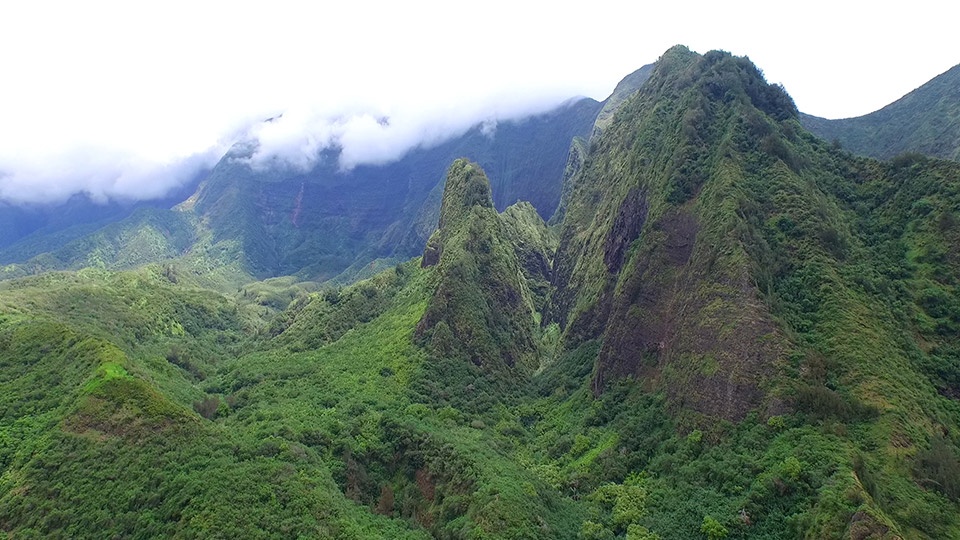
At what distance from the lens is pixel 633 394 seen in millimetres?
82688

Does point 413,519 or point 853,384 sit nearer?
A: point 853,384

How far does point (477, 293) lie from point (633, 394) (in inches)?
1786

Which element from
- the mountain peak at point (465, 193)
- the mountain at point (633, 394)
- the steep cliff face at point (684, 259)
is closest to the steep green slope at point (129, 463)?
the mountain at point (633, 394)

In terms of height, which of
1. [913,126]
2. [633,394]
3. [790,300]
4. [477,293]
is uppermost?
[913,126]

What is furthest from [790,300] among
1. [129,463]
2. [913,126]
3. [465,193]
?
[913,126]

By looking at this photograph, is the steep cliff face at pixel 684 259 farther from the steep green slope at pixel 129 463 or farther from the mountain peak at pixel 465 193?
the steep green slope at pixel 129 463

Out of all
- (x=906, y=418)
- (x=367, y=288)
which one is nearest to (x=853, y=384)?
(x=906, y=418)

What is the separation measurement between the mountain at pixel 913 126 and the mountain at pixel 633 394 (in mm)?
39061

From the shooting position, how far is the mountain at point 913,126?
125688 millimetres

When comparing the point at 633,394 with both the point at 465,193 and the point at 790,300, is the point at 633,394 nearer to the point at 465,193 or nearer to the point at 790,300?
the point at 790,300

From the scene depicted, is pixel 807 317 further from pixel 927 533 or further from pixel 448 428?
pixel 448 428

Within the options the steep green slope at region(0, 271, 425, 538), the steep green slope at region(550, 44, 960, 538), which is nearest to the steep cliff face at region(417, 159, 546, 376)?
the steep green slope at region(550, 44, 960, 538)

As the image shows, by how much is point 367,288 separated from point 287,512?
88.8m

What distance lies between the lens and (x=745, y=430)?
202ft
